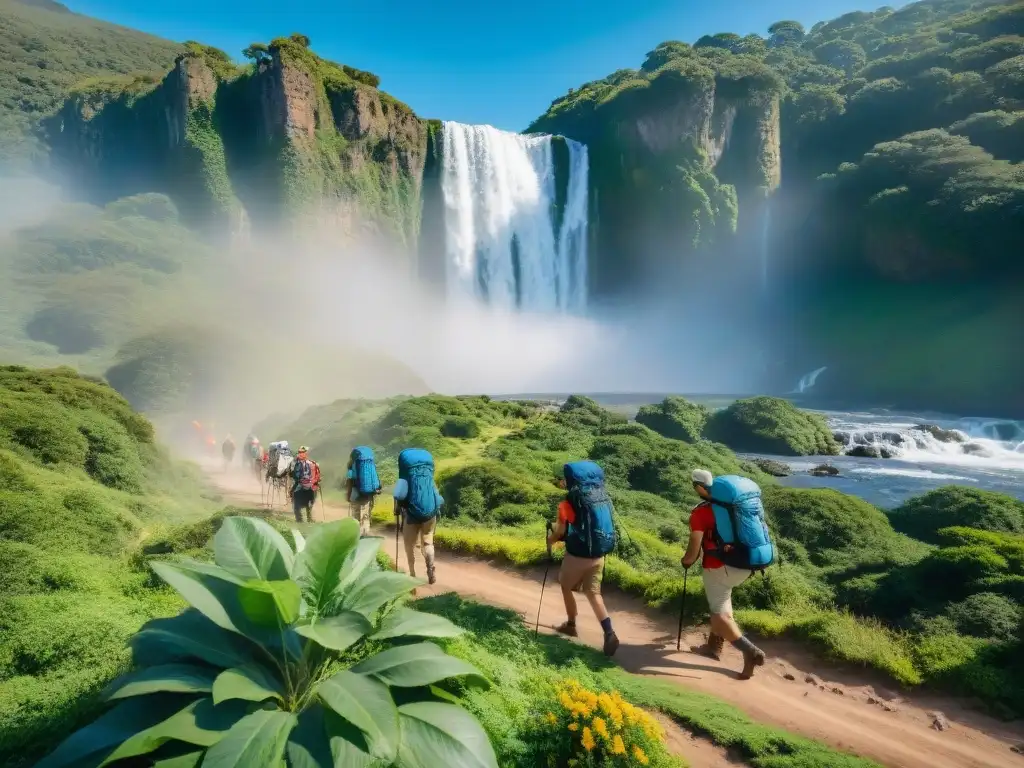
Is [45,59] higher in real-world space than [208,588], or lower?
higher

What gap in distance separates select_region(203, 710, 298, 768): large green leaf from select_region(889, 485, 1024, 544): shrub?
13.1m

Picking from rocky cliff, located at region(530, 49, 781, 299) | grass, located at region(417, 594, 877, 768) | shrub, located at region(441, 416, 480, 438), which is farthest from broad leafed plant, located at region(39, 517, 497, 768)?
rocky cliff, located at region(530, 49, 781, 299)

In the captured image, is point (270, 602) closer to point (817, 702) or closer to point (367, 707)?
point (367, 707)

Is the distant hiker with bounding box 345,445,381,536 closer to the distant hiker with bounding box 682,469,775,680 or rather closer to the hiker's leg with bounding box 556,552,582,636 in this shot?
the hiker's leg with bounding box 556,552,582,636

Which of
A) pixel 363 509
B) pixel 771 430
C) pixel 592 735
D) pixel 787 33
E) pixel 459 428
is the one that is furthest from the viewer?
pixel 787 33

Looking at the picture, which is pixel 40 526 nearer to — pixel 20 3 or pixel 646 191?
pixel 646 191

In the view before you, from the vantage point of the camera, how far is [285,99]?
160ft

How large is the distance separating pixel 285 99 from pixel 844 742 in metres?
57.0

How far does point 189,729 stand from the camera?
1.90 meters

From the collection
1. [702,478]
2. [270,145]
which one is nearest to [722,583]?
[702,478]

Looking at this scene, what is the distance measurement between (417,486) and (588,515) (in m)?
2.26

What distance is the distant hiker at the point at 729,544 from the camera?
4.53 meters

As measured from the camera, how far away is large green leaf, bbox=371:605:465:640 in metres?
2.55

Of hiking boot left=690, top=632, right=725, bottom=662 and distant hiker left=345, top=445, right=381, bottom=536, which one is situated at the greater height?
distant hiker left=345, top=445, right=381, bottom=536
